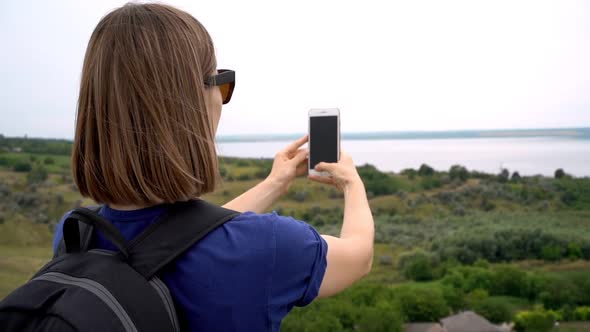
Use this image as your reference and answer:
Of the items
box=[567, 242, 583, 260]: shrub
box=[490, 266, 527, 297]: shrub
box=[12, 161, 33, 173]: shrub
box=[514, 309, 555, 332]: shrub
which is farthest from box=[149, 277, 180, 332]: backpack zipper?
box=[12, 161, 33, 173]: shrub

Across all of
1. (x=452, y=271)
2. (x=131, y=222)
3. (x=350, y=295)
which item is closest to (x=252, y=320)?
(x=131, y=222)

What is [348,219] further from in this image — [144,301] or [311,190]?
[311,190]

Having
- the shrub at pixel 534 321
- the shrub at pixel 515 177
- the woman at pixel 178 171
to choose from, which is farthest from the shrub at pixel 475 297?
the woman at pixel 178 171

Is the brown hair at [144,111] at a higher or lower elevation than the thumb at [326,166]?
higher

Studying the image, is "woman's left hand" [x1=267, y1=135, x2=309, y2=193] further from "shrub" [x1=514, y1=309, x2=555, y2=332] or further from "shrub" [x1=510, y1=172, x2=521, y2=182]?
"shrub" [x1=510, y1=172, x2=521, y2=182]

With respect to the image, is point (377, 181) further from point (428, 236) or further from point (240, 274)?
point (240, 274)

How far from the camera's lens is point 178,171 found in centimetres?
97

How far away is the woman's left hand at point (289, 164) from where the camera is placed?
1641 millimetres

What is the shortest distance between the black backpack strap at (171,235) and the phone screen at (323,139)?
2.14ft

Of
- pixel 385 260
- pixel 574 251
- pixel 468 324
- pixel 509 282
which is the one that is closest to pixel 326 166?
pixel 468 324

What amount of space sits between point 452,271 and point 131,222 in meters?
5.18

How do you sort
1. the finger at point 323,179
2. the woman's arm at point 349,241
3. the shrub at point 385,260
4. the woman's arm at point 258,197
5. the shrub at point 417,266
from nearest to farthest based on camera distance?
the woman's arm at point 349,241 → the finger at point 323,179 → the woman's arm at point 258,197 → the shrub at point 417,266 → the shrub at point 385,260

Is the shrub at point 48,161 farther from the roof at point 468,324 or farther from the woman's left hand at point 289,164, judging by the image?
the woman's left hand at point 289,164

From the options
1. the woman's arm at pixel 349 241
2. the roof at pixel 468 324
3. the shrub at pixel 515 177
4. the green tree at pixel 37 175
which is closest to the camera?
the woman's arm at pixel 349 241
